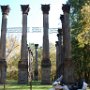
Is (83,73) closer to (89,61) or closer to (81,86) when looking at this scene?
(89,61)

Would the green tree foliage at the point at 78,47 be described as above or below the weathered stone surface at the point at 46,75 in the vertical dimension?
above

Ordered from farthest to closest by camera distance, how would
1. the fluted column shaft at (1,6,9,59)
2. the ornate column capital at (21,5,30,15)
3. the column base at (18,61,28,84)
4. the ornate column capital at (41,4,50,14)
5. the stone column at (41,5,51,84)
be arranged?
the ornate column capital at (21,5,30,15) → the ornate column capital at (41,4,50,14) → the fluted column shaft at (1,6,9,59) → the stone column at (41,5,51,84) → the column base at (18,61,28,84)

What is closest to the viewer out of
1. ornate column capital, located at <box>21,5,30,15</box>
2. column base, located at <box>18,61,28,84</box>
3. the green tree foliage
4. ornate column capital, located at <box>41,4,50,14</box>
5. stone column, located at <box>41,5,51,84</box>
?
column base, located at <box>18,61,28,84</box>

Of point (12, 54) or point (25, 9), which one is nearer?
point (25, 9)

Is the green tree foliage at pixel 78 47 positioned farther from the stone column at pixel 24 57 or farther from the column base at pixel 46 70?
the stone column at pixel 24 57

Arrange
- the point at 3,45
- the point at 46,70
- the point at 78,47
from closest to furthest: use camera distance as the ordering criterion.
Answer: the point at 46,70
the point at 3,45
the point at 78,47

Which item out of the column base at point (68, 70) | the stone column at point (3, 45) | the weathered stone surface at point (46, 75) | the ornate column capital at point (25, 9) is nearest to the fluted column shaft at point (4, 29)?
the stone column at point (3, 45)

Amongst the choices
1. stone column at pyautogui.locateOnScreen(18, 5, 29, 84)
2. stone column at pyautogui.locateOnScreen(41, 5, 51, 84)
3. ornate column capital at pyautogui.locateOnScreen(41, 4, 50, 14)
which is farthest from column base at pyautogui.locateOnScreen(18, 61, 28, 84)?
ornate column capital at pyautogui.locateOnScreen(41, 4, 50, 14)

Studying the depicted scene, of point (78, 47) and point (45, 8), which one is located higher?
point (45, 8)

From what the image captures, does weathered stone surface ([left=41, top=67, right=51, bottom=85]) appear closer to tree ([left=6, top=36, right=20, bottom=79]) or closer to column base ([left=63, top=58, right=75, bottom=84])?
column base ([left=63, top=58, right=75, bottom=84])

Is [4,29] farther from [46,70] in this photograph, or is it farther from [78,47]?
[78,47]

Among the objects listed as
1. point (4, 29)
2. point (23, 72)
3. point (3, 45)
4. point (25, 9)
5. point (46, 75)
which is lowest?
point (46, 75)

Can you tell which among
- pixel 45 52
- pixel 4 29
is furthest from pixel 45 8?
pixel 4 29

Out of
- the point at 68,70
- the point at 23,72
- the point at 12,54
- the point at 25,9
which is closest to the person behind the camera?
the point at 23,72
